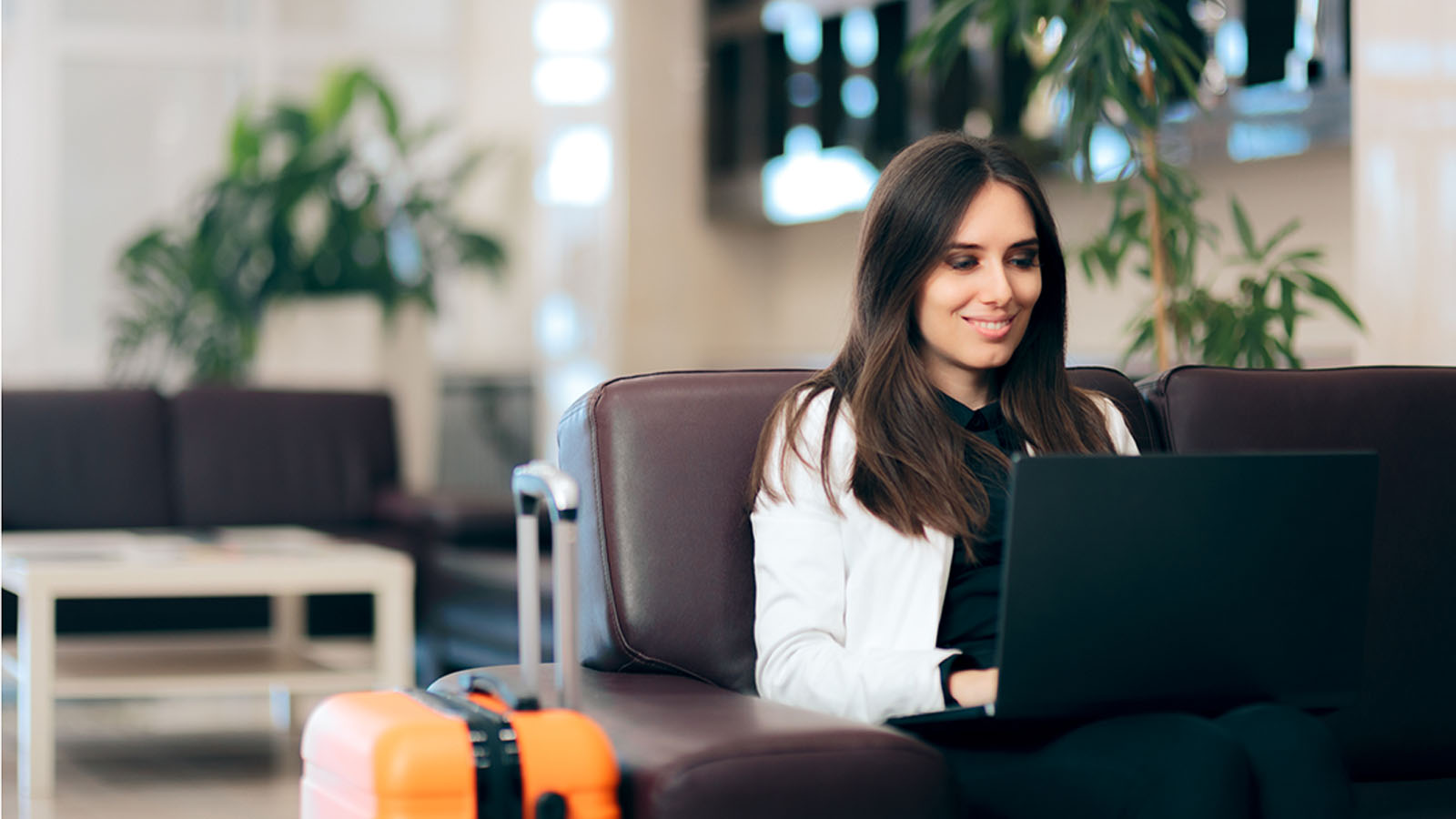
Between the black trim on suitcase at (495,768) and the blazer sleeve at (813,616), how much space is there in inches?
14.0

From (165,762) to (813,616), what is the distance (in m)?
2.38

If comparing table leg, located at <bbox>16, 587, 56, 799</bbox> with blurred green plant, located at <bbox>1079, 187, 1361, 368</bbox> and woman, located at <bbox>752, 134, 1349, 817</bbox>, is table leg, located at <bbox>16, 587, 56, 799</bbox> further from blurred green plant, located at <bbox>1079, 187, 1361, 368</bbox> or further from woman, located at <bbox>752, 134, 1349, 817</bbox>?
blurred green plant, located at <bbox>1079, 187, 1361, 368</bbox>

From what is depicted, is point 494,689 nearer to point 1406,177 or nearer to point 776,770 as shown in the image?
point 776,770

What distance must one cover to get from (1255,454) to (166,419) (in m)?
3.67

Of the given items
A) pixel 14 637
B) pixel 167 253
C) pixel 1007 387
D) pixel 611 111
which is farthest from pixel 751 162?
pixel 1007 387

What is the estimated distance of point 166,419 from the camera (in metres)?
4.51

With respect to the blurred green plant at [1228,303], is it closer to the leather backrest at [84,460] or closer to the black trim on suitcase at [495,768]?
the black trim on suitcase at [495,768]

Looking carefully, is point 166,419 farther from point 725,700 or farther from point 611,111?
point 725,700

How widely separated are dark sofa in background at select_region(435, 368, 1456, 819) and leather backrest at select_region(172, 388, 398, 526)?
2.85m

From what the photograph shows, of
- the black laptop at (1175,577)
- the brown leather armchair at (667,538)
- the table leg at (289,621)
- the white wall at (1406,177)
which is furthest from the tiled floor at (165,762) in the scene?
the white wall at (1406,177)

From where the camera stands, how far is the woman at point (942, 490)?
1490 mm

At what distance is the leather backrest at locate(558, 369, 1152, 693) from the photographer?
1.81m

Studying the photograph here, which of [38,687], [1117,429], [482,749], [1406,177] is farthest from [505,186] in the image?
[482,749]

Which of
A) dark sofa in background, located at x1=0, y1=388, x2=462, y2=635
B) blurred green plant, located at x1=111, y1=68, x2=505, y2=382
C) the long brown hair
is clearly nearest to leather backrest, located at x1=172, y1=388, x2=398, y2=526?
dark sofa in background, located at x1=0, y1=388, x2=462, y2=635
